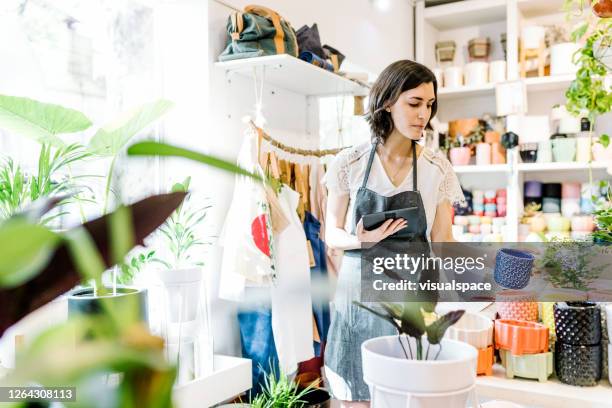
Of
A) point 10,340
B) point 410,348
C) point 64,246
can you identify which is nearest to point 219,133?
point 10,340

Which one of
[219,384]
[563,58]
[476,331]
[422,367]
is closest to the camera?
[422,367]

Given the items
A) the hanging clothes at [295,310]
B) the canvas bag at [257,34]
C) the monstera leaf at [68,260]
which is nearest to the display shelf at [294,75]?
the canvas bag at [257,34]

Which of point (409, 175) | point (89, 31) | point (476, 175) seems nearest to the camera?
point (409, 175)

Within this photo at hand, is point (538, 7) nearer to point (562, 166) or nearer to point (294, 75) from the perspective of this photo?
point (562, 166)

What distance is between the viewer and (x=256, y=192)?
1.82 m

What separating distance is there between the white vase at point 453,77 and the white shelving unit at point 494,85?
1.7 inches

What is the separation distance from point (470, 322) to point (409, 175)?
0.47m

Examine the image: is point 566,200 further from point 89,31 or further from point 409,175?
point 89,31

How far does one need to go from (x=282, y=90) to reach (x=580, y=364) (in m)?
1.75

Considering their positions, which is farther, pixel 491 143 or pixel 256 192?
pixel 491 143

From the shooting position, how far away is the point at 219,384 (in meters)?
1.59

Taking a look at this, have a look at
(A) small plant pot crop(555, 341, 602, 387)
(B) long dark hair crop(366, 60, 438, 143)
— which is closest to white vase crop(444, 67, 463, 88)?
(B) long dark hair crop(366, 60, 438, 143)

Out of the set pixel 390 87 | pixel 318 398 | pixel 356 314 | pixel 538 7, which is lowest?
pixel 318 398

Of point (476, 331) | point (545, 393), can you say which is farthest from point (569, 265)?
point (545, 393)
